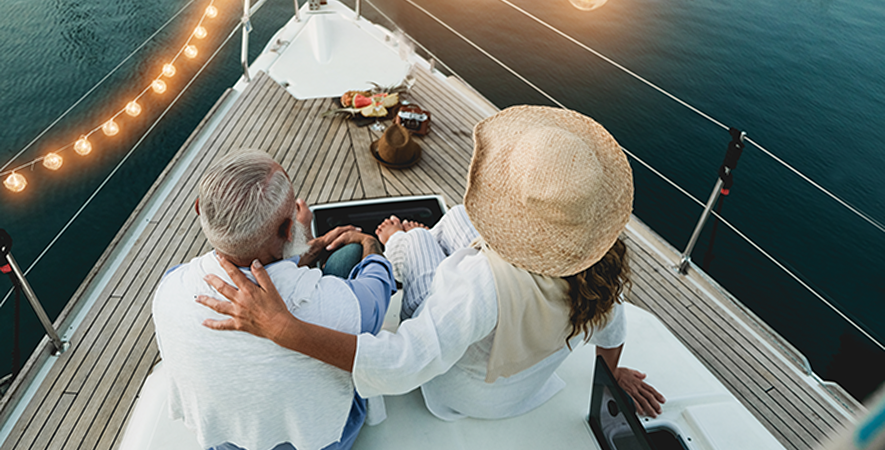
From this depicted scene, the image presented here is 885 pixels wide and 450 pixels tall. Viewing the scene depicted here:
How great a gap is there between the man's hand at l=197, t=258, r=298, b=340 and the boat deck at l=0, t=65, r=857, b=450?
103 centimetres

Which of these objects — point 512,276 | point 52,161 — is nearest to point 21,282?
point 52,161

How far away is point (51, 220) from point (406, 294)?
3270 mm

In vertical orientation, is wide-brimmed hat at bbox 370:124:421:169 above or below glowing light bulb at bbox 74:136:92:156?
above

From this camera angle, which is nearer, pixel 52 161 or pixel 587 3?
pixel 52 161

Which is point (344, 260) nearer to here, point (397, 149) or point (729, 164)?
point (397, 149)

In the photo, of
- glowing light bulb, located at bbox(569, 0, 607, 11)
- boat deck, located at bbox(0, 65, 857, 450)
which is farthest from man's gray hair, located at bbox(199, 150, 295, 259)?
glowing light bulb, located at bbox(569, 0, 607, 11)

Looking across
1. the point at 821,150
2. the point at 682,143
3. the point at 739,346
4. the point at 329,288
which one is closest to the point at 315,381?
the point at 329,288

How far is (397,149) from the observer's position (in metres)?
2.53

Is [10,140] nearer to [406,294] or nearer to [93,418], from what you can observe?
[93,418]

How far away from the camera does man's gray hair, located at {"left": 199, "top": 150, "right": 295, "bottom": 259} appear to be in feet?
2.90

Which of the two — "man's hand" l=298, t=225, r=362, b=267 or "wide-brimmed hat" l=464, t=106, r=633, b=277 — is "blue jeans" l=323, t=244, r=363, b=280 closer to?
"man's hand" l=298, t=225, r=362, b=267

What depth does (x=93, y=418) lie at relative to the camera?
5.26 feet

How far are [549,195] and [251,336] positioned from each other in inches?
22.1

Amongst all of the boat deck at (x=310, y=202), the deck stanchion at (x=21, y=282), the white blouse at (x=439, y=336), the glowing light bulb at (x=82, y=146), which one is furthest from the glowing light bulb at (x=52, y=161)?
the white blouse at (x=439, y=336)
